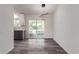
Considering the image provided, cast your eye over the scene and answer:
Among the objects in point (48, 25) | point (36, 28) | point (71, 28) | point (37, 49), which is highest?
point (48, 25)

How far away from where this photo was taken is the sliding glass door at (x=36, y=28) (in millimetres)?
11336

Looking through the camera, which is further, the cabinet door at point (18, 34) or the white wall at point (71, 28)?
the cabinet door at point (18, 34)

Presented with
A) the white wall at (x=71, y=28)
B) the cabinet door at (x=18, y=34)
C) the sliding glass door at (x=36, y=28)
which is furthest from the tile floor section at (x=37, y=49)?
the sliding glass door at (x=36, y=28)

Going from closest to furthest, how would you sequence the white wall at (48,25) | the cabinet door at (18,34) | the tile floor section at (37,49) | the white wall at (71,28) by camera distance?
the white wall at (71,28)
the tile floor section at (37,49)
the cabinet door at (18,34)
the white wall at (48,25)

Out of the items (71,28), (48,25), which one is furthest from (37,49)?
(48,25)

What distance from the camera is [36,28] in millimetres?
11391

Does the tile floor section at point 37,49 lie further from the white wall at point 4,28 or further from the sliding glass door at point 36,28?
the sliding glass door at point 36,28

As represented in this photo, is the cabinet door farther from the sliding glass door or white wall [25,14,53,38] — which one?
white wall [25,14,53,38]

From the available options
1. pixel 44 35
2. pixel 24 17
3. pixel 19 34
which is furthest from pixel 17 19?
pixel 44 35

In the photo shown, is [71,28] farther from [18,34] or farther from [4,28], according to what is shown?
[18,34]
